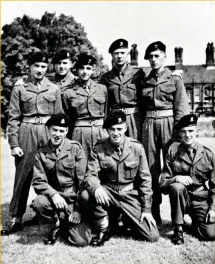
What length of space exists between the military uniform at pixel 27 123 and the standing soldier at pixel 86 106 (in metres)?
0.28

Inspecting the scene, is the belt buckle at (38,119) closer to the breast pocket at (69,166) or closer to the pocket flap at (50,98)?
the pocket flap at (50,98)

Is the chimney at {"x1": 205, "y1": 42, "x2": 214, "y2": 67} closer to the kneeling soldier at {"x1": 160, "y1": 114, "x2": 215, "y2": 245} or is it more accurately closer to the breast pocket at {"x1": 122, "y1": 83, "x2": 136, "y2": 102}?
the breast pocket at {"x1": 122, "y1": 83, "x2": 136, "y2": 102}

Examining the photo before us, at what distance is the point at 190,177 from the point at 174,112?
902 mm

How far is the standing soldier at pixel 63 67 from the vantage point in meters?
5.02

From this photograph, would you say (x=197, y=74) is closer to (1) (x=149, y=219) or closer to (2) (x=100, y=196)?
(1) (x=149, y=219)

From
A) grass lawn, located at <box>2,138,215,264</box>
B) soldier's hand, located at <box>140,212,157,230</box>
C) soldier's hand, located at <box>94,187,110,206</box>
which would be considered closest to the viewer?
grass lawn, located at <box>2,138,215,264</box>

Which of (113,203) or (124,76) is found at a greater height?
(124,76)

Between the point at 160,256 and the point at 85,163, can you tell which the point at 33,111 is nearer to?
the point at 85,163

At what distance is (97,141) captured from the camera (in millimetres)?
4363

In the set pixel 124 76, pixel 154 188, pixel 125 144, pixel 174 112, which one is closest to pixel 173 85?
pixel 174 112

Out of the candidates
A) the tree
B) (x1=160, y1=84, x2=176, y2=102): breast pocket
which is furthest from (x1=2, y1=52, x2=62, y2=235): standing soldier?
the tree

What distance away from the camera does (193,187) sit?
3.98m

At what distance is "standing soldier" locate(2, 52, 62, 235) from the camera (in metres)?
4.36

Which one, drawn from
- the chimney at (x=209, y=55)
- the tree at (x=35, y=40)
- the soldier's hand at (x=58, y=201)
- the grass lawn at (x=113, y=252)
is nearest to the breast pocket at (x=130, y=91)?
the soldier's hand at (x=58, y=201)
